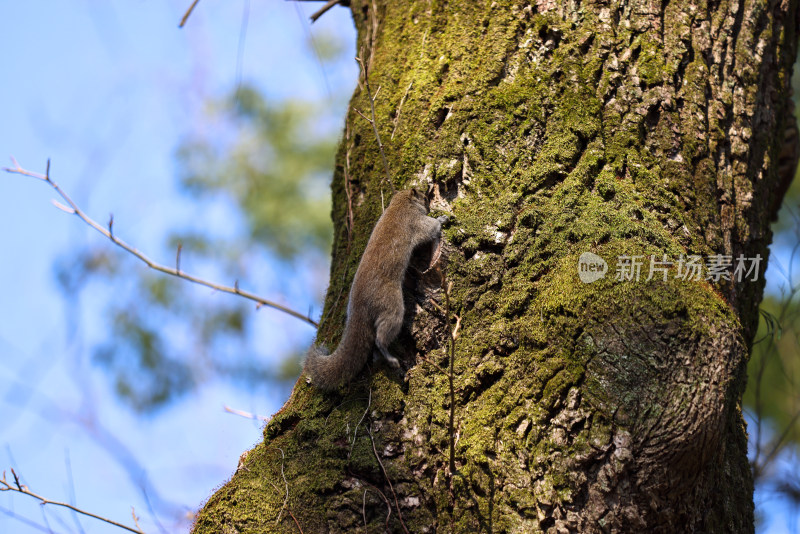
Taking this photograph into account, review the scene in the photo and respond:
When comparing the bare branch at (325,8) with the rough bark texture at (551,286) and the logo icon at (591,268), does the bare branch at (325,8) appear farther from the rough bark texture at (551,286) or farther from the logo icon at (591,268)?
the logo icon at (591,268)

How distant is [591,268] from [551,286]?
17 centimetres

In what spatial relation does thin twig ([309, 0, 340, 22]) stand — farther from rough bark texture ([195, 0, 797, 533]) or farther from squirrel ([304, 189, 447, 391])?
squirrel ([304, 189, 447, 391])

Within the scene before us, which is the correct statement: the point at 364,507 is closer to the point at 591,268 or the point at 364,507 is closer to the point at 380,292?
the point at 380,292

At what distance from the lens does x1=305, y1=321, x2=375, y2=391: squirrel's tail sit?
9.63 feet

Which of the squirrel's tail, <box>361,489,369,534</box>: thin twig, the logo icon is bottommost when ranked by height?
<box>361,489,369,534</box>: thin twig

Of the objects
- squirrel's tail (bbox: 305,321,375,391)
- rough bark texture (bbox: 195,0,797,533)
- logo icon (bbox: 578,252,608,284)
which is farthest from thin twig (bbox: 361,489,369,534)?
logo icon (bbox: 578,252,608,284)

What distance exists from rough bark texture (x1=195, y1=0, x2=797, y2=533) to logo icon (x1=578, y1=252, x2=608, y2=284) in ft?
0.10

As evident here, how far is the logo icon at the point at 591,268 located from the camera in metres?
2.53

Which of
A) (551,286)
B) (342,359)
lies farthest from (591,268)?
(342,359)

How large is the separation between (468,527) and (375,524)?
1.14 feet

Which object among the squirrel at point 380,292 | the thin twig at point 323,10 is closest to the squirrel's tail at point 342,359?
the squirrel at point 380,292

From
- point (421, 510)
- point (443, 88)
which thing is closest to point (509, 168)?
point (443, 88)

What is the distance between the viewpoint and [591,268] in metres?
2.56

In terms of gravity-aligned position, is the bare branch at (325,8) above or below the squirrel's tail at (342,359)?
above
